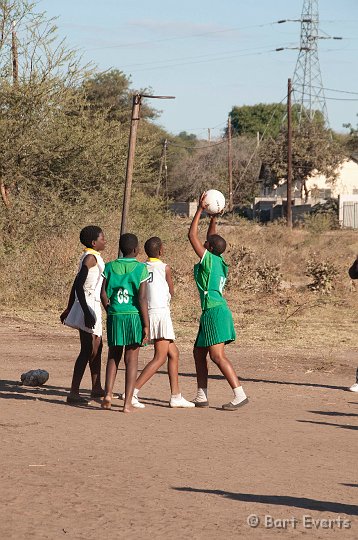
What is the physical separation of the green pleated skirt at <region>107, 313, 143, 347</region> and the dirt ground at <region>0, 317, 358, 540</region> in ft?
2.23

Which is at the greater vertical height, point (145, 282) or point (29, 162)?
point (29, 162)

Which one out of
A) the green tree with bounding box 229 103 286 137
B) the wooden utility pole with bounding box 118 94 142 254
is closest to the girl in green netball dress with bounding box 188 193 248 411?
the wooden utility pole with bounding box 118 94 142 254

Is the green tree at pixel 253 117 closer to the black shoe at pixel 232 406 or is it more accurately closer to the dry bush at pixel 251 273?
the dry bush at pixel 251 273

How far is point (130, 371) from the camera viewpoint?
31.6ft

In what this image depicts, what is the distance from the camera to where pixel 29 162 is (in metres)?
24.8

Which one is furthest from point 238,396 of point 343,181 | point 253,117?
point 253,117

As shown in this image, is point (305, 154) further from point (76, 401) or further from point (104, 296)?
point (104, 296)

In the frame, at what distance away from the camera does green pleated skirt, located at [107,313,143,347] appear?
9.55 m

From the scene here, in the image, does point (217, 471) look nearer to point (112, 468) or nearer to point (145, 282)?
point (112, 468)

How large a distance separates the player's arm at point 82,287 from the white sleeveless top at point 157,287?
580 mm

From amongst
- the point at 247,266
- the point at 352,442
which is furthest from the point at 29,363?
the point at 247,266

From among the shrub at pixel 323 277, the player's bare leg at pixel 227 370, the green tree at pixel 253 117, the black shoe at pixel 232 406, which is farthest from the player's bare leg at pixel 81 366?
the green tree at pixel 253 117

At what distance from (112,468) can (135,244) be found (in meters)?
2.98

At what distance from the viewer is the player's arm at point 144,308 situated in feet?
31.2
